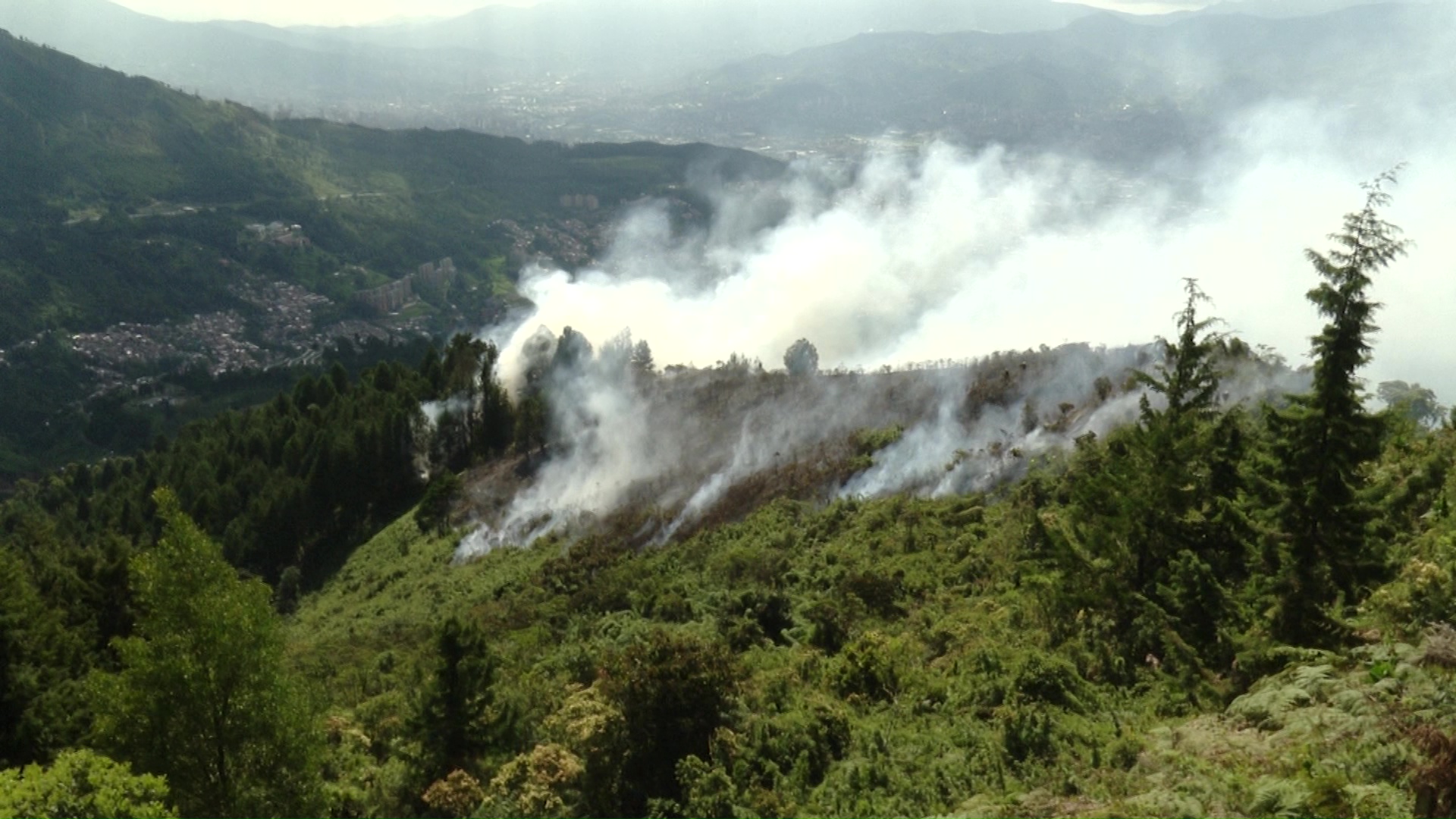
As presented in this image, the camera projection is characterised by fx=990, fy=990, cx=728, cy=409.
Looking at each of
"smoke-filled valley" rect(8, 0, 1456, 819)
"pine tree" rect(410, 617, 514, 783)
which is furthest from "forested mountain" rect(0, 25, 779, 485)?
Answer: "pine tree" rect(410, 617, 514, 783)

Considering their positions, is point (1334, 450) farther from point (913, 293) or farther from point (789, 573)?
point (913, 293)

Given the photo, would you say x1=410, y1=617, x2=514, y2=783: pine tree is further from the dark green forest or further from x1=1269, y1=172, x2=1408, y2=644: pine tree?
x1=1269, y1=172, x2=1408, y2=644: pine tree

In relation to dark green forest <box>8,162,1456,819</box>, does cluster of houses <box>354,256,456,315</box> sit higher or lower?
lower

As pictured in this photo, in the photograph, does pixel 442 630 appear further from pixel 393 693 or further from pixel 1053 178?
pixel 1053 178

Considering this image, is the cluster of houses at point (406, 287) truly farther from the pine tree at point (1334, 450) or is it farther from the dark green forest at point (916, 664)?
the pine tree at point (1334, 450)

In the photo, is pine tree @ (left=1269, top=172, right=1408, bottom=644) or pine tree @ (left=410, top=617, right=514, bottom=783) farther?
pine tree @ (left=410, top=617, right=514, bottom=783)

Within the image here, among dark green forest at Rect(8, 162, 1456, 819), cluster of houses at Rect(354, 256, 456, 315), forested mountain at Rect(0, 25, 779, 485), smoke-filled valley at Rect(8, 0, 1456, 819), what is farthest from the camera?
cluster of houses at Rect(354, 256, 456, 315)

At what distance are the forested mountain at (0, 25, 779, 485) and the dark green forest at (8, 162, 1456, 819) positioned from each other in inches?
3632

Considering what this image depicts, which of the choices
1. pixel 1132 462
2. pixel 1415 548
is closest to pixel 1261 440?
pixel 1132 462

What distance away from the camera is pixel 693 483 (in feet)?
145

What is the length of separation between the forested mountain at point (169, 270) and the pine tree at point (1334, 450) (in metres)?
109

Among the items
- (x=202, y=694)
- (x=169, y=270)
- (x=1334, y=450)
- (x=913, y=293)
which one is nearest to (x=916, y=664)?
(x=1334, y=450)

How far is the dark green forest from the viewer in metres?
11.9

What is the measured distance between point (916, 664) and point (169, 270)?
160 metres
